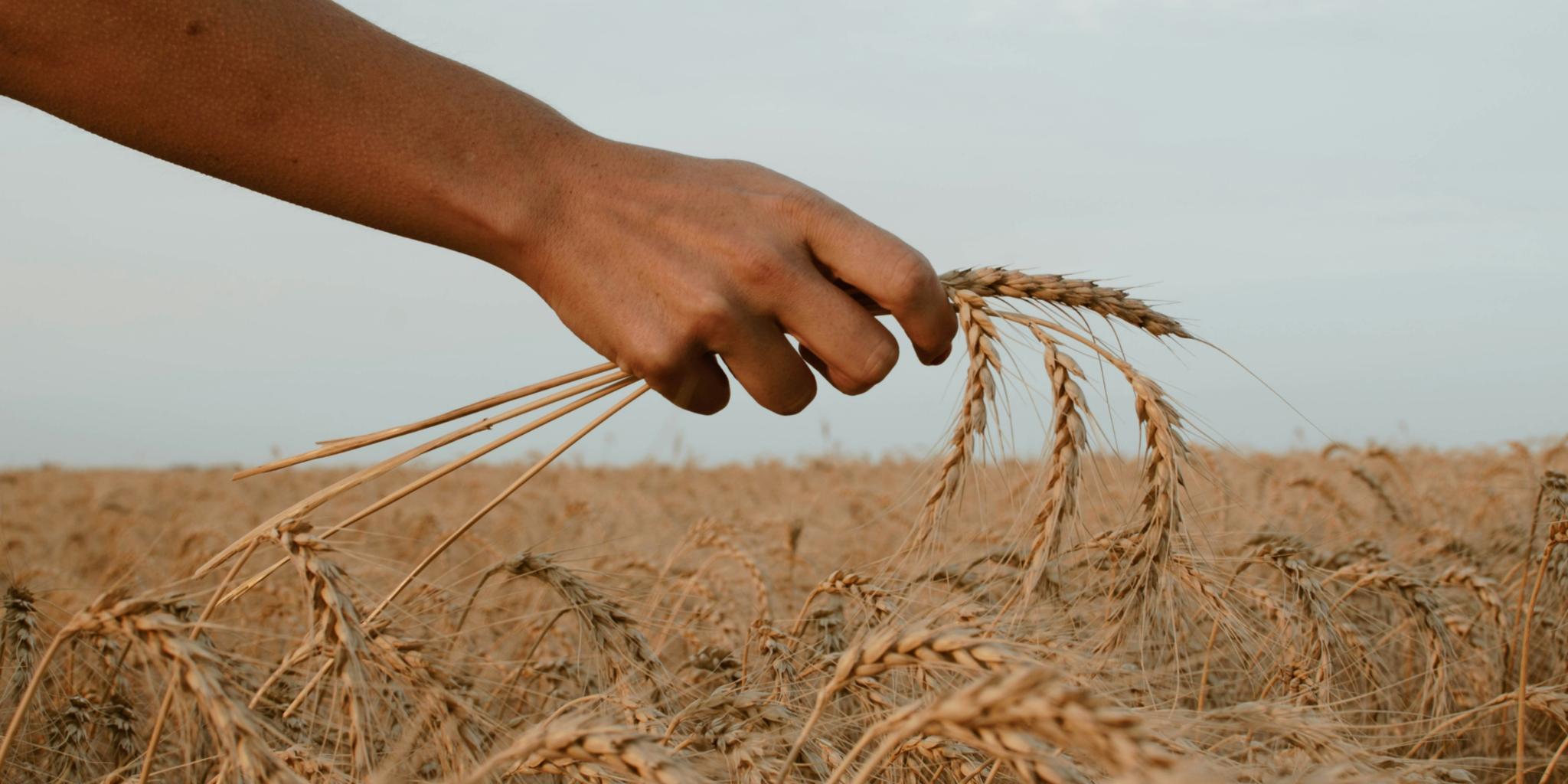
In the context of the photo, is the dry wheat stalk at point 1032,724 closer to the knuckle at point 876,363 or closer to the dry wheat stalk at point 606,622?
the knuckle at point 876,363

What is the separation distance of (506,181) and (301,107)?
288mm

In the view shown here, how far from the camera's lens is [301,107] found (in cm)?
146

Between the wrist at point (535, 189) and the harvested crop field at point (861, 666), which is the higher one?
the wrist at point (535, 189)

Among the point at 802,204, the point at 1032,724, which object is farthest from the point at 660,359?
the point at 1032,724

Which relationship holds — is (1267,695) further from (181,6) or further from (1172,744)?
(181,6)

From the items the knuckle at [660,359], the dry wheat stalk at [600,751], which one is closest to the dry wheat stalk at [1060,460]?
the knuckle at [660,359]

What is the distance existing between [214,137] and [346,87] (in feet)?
0.61

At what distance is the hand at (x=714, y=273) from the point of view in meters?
1.35

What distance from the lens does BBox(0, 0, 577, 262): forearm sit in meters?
1.42

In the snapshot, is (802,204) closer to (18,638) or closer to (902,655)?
(902,655)

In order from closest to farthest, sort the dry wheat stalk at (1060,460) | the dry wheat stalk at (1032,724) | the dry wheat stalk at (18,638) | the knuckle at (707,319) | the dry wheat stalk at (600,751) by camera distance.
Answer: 1. the dry wheat stalk at (1032,724)
2. the dry wheat stalk at (600,751)
3. the knuckle at (707,319)
4. the dry wheat stalk at (1060,460)
5. the dry wheat stalk at (18,638)

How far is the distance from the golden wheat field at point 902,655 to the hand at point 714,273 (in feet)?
0.79

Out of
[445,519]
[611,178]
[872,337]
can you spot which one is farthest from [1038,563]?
[445,519]

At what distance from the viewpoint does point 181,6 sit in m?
1.42
